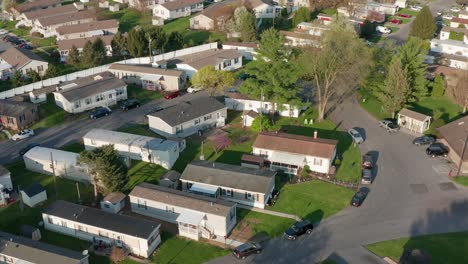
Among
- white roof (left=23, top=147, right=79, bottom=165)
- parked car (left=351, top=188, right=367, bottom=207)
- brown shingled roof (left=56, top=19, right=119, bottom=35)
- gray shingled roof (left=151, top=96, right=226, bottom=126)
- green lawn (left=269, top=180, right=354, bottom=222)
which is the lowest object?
green lawn (left=269, top=180, right=354, bottom=222)

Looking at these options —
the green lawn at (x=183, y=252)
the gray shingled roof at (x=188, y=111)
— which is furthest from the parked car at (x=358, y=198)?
the gray shingled roof at (x=188, y=111)

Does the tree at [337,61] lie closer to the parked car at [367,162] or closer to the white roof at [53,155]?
the parked car at [367,162]

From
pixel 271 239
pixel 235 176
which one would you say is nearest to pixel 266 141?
pixel 235 176

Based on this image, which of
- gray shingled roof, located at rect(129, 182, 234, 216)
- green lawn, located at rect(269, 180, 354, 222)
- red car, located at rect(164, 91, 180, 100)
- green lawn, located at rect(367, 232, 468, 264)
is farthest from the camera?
red car, located at rect(164, 91, 180, 100)

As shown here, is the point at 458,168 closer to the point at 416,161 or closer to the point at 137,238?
the point at 416,161

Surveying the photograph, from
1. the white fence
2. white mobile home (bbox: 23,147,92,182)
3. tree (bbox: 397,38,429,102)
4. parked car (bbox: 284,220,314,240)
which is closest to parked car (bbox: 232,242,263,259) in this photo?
parked car (bbox: 284,220,314,240)

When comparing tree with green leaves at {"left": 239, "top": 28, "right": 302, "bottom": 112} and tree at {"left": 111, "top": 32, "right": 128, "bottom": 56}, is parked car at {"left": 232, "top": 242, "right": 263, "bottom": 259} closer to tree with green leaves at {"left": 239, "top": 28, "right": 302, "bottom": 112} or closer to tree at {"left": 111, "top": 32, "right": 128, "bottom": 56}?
tree with green leaves at {"left": 239, "top": 28, "right": 302, "bottom": 112}
